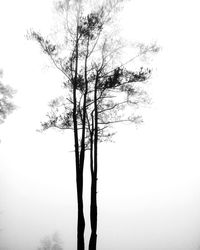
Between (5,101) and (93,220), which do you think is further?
(5,101)

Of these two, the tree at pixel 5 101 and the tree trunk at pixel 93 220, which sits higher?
the tree at pixel 5 101

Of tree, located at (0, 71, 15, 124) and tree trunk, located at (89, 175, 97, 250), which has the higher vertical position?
tree, located at (0, 71, 15, 124)

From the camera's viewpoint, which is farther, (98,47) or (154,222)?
(154,222)

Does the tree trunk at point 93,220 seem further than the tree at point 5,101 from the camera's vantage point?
No

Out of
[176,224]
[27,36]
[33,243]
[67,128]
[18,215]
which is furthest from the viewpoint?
[176,224]

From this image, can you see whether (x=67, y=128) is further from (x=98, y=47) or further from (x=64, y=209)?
(x=64, y=209)

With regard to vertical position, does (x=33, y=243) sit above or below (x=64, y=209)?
below

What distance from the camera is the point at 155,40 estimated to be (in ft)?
38.3

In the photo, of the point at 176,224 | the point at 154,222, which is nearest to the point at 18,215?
the point at 154,222

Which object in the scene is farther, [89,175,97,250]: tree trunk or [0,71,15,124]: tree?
[0,71,15,124]: tree

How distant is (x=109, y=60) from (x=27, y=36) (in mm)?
3502

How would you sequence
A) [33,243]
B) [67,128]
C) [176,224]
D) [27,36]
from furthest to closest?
[176,224] → [33,243] → [67,128] → [27,36]

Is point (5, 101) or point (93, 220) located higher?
point (5, 101)

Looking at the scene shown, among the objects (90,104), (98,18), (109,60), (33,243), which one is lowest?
(33,243)
